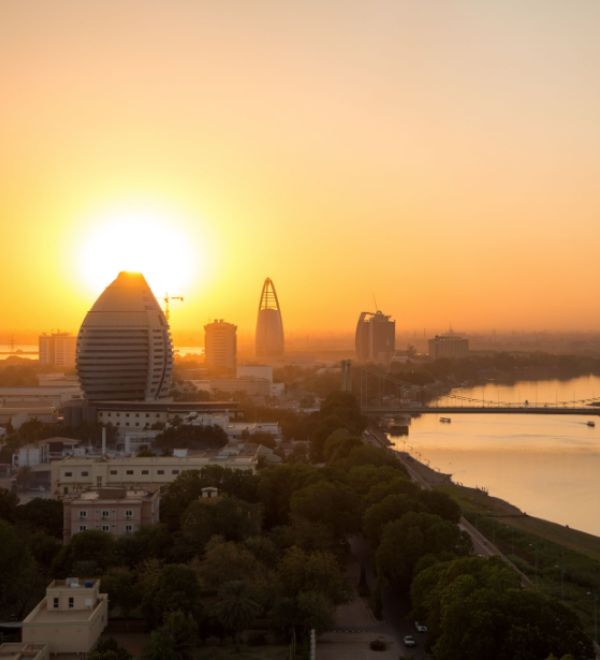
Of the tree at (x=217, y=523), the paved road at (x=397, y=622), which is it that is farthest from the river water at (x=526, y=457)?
the tree at (x=217, y=523)

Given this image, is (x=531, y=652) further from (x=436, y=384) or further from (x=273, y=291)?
(x=273, y=291)

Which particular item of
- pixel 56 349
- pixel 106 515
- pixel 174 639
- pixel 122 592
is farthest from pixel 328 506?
pixel 56 349

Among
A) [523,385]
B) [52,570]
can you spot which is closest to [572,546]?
[52,570]

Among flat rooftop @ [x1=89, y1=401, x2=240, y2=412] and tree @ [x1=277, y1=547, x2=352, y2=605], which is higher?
flat rooftop @ [x1=89, y1=401, x2=240, y2=412]

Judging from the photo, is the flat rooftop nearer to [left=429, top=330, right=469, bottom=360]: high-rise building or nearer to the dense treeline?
the dense treeline

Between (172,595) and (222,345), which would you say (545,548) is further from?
(222,345)

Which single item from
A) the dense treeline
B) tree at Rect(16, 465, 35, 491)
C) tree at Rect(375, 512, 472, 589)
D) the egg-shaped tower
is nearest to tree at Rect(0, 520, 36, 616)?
the dense treeline
